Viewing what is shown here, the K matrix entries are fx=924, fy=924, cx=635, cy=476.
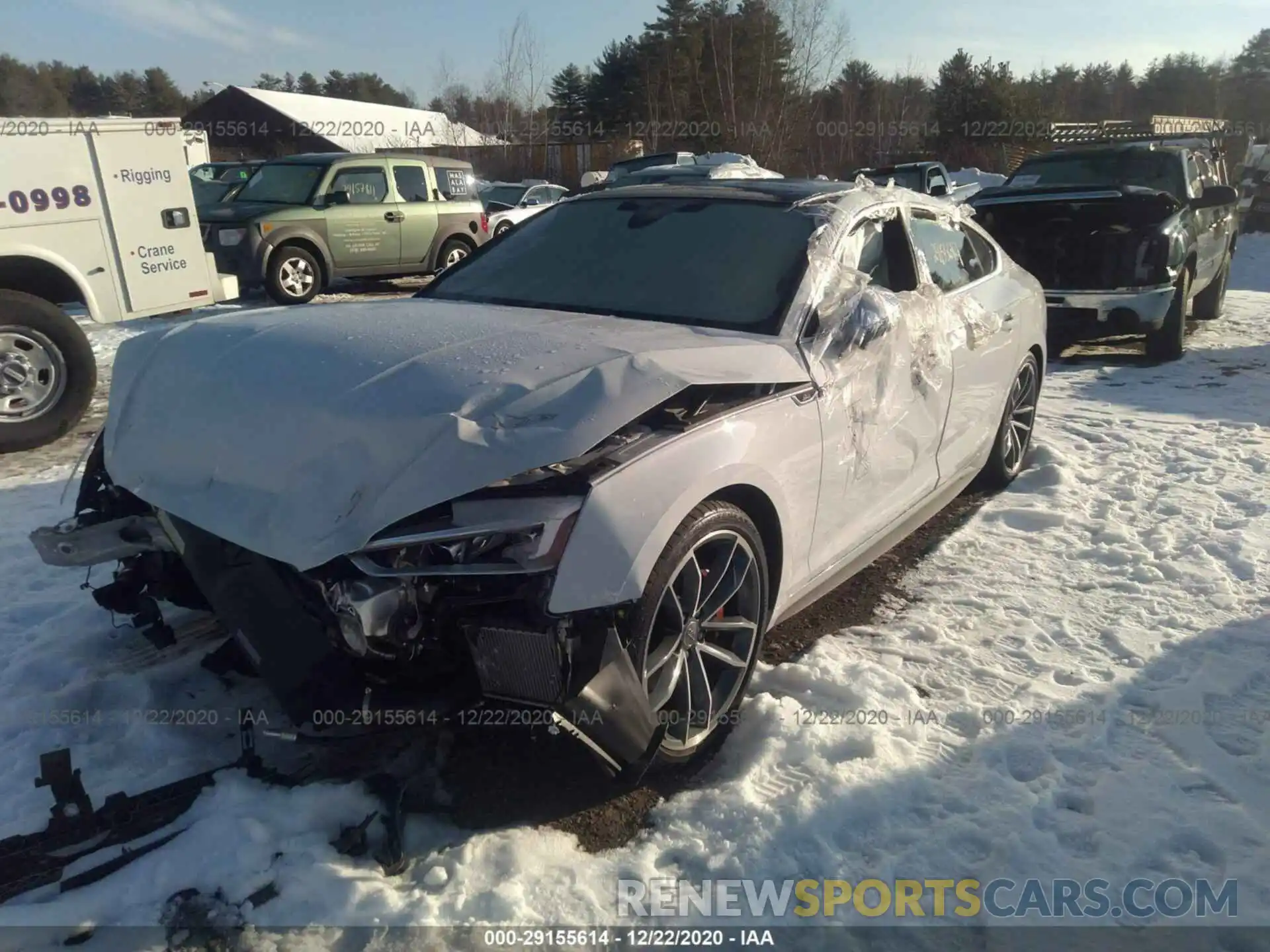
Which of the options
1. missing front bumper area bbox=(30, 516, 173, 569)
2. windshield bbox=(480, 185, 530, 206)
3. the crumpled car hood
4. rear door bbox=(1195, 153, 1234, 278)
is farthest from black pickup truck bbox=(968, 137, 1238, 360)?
windshield bbox=(480, 185, 530, 206)

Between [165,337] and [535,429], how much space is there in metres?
1.56

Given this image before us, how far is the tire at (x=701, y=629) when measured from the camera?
2502 mm

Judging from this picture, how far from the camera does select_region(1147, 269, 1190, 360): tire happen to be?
8.70 m

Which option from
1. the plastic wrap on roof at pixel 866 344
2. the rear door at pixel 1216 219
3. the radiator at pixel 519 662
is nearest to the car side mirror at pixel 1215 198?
the rear door at pixel 1216 219

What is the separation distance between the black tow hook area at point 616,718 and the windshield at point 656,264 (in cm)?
134

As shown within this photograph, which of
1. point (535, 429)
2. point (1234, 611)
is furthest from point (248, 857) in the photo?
point (1234, 611)

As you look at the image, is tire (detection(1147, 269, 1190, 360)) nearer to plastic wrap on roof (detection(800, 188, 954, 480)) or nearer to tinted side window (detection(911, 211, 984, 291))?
tinted side window (detection(911, 211, 984, 291))

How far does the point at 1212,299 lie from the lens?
11.3 metres

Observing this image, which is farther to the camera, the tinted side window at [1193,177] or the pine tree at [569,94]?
the pine tree at [569,94]

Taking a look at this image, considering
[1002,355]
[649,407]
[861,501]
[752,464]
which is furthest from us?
[1002,355]

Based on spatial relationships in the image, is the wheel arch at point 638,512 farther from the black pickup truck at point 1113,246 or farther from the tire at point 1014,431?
the black pickup truck at point 1113,246

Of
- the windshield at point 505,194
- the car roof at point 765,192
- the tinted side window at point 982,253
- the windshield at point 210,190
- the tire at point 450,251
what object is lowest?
the tire at point 450,251

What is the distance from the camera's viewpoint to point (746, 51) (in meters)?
27.7

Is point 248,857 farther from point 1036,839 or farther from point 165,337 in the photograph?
point 1036,839
